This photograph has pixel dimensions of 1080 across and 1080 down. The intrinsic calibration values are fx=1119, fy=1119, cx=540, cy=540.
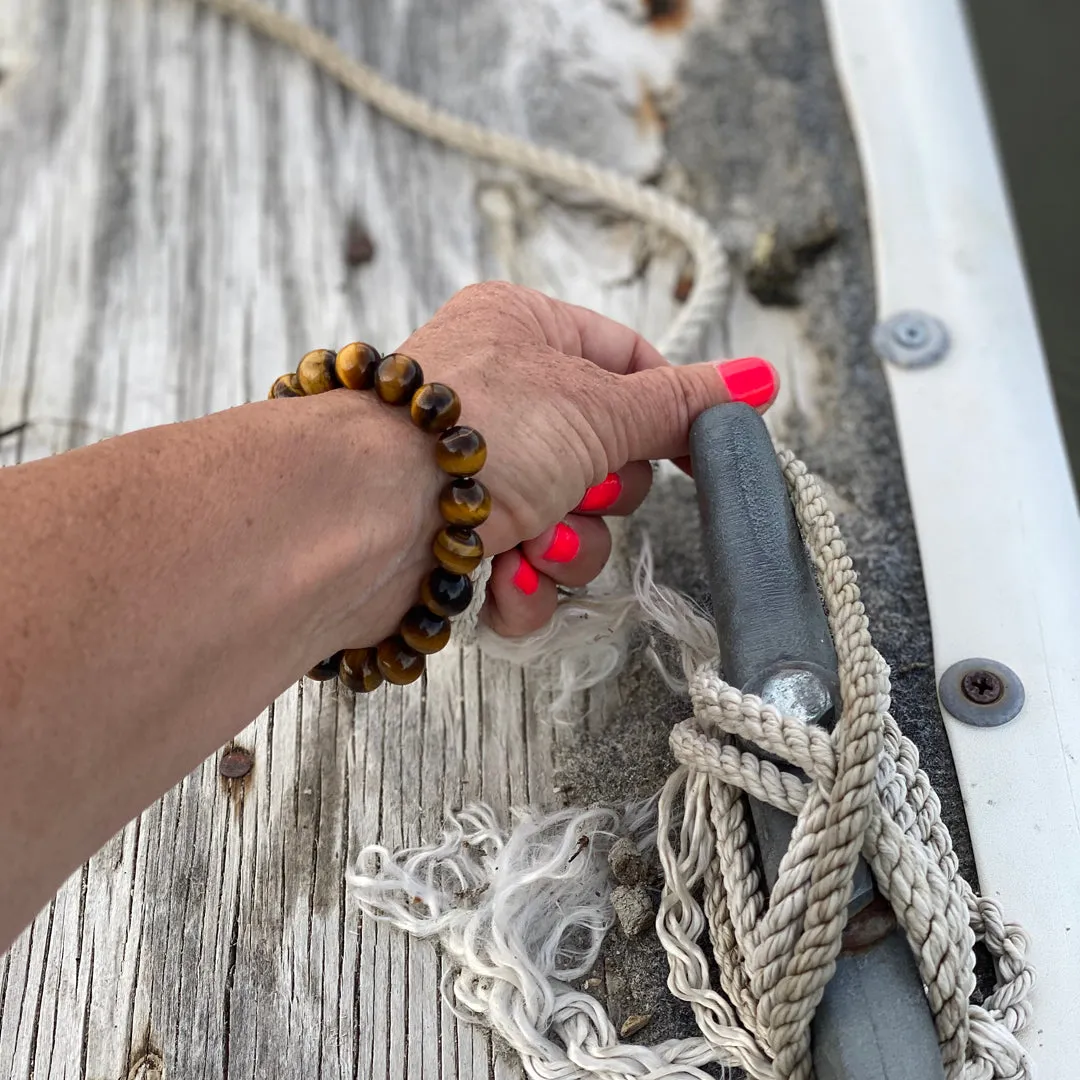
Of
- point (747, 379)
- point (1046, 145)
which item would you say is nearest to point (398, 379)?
point (747, 379)

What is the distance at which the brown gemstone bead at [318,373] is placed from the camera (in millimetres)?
1103

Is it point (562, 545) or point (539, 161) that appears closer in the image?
point (562, 545)

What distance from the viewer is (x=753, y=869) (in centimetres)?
105

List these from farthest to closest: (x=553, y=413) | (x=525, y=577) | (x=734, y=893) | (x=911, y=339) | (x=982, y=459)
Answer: (x=911, y=339), (x=982, y=459), (x=525, y=577), (x=553, y=413), (x=734, y=893)

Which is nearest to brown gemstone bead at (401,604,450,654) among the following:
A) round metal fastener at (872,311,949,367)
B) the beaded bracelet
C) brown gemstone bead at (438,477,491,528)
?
the beaded bracelet

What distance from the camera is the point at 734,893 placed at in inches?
40.6

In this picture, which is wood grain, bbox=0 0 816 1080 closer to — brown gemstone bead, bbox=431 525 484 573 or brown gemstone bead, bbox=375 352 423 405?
brown gemstone bead, bbox=431 525 484 573

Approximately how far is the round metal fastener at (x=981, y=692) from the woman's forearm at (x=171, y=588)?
0.62 m

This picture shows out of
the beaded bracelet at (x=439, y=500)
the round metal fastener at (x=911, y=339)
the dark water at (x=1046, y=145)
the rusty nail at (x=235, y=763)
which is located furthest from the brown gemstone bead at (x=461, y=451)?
the dark water at (x=1046, y=145)

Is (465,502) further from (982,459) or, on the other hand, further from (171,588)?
(982,459)

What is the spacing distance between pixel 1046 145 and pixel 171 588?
8.32ft

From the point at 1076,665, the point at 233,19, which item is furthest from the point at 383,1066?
the point at 233,19

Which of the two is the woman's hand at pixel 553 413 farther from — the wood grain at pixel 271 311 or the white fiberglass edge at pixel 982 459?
the white fiberglass edge at pixel 982 459

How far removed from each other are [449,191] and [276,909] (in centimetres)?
117
